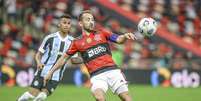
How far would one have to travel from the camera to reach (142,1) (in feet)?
93.9

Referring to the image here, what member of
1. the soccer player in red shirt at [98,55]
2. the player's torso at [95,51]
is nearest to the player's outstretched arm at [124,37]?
the soccer player in red shirt at [98,55]

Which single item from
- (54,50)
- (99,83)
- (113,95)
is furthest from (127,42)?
(99,83)

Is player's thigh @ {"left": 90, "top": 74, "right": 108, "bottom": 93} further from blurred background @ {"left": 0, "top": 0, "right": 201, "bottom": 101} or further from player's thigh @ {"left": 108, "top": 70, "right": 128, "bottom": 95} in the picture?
blurred background @ {"left": 0, "top": 0, "right": 201, "bottom": 101}

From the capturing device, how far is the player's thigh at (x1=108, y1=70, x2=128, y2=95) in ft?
35.1

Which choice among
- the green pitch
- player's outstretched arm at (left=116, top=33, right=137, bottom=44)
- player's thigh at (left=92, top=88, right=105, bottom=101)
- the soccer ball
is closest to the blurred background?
the green pitch

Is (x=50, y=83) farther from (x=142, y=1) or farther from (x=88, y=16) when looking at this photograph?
(x=142, y=1)

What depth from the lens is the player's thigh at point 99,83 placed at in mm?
10625

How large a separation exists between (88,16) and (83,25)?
0.18m

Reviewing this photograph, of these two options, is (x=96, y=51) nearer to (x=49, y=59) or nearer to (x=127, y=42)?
(x=49, y=59)

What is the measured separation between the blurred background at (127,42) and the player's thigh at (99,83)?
11539 millimetres

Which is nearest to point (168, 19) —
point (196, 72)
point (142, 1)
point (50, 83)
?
point (142, 1)

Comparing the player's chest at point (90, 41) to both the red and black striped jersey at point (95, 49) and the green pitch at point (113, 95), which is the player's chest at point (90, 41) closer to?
the red and black striped jersey at point (95, 49)

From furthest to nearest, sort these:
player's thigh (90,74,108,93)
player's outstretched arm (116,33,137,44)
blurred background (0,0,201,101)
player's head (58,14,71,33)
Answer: blurred background (0,0,201,101), player's head (58,14,71,33), player's thigh (90,74,108,93), player's outstretched arm (116,33,137,44)

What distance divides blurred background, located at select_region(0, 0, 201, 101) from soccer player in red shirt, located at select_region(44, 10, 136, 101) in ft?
37.3
